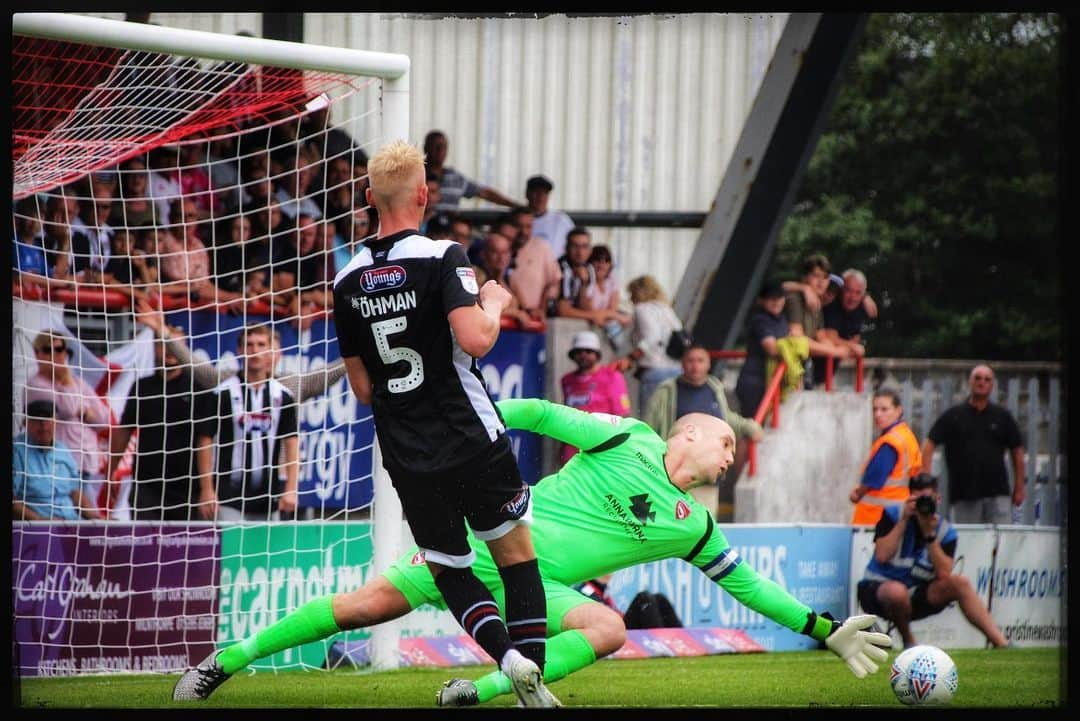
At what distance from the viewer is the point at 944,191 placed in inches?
1168

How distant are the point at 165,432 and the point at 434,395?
401 cm

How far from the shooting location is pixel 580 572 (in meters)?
6.24

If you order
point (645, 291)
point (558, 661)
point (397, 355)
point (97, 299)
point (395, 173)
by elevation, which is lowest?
point (558, 661)

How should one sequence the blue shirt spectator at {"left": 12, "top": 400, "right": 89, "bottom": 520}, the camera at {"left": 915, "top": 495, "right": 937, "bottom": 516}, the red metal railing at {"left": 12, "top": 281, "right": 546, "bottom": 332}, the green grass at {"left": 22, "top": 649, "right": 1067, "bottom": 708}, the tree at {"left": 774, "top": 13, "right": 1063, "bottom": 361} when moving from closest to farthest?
the green grass at {"left": 22, "top": 649, "right": 1067, "bottom": 708}
the blue shirt spectator at {"left": 12, "top": 400, "right": 89, "bottom": 520}
the red metal railing at {"left": 12, "top": 281, "right": 546, "bottom": 332}
the camera at {"left": 915, "top": 495, "right": 937, "bottom": 516}
the tree at {"left": 774, "top": 13, "right": 1063, "bottom": 361}

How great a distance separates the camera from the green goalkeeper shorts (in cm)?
607

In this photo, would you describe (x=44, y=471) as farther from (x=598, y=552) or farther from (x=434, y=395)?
(x=434, y=395)

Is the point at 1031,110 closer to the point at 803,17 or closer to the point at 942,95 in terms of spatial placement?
the point at 942,95

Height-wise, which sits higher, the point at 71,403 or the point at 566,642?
the point at 71,403

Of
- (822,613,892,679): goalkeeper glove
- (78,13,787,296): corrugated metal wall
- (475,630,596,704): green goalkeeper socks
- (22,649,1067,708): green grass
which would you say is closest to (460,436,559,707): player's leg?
(475,630,596,704): green goalkeeper socks

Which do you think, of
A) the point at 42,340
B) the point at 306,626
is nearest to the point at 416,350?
the point at 306,626

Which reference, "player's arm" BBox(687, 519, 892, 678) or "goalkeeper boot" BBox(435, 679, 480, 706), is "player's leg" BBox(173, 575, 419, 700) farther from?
"player's arm" BBox(687, 519, 892, 678)

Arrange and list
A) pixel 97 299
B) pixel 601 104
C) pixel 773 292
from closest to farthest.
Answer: pixel 97 299
pixel 773 292
pixel 601 104

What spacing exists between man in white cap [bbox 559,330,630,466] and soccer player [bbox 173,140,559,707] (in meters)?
6.02

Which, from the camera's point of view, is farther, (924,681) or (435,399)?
(924,681)
